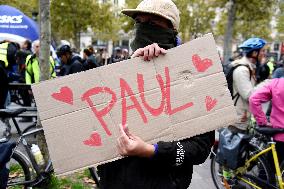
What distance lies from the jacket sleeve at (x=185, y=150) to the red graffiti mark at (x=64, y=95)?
0.44m

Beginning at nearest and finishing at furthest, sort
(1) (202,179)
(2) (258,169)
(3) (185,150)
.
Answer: (3) (185,150)
(2) (258,169)
(1) (202,179)

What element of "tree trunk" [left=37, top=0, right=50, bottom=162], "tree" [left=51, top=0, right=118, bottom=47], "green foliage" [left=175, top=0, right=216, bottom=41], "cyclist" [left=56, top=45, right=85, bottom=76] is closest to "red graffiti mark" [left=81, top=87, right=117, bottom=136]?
"tree trunk" [left=37, top=0, right=50, bottom=162]

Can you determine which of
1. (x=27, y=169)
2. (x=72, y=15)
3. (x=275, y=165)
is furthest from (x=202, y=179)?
(x=72, y=15)

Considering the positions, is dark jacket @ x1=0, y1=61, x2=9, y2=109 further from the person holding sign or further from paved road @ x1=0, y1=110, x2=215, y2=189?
the person holding sign

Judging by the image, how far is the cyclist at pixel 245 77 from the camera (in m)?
4.70

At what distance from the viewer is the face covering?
1.99 meters

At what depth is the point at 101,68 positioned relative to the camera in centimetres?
188

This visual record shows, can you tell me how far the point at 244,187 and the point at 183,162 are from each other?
9.44 feet

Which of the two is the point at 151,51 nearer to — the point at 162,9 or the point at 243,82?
the point at 162,9

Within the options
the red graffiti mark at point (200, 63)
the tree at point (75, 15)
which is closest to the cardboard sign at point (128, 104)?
the red graffiti mark at point (200, 63)

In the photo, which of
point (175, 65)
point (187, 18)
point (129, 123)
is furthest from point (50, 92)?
point (187, 18)

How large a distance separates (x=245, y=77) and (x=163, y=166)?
3015mm

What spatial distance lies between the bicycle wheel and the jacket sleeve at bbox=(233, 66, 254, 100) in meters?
2.39

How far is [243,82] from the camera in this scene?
4.69 metres
